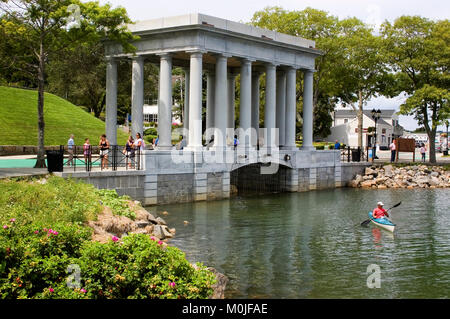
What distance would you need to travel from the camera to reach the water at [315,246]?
1533 centimetres

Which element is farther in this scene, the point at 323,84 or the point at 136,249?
the point at 323,84

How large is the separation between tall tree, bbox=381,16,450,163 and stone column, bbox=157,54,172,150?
2652cm

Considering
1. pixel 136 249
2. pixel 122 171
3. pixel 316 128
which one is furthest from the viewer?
pixel 316 128

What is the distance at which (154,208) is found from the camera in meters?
29.7

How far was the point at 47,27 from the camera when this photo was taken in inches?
1195

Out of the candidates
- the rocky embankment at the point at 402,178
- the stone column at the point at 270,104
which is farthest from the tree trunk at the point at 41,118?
the rocky embankment at the point at 402,178

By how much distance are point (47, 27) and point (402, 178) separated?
104ft

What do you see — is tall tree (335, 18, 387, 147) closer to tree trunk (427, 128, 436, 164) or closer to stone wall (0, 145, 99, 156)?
tree trunk (427, 128, 436, 164)

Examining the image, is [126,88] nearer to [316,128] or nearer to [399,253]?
[316,128]

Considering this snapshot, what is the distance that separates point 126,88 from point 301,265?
53.3 m

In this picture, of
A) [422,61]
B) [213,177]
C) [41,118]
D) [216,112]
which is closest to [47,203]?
[41,118]

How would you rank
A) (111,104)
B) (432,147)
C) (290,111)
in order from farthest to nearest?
(432,147) < (290,111) < (111,104)

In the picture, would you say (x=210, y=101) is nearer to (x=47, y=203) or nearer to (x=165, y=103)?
(x=165, y=103)
